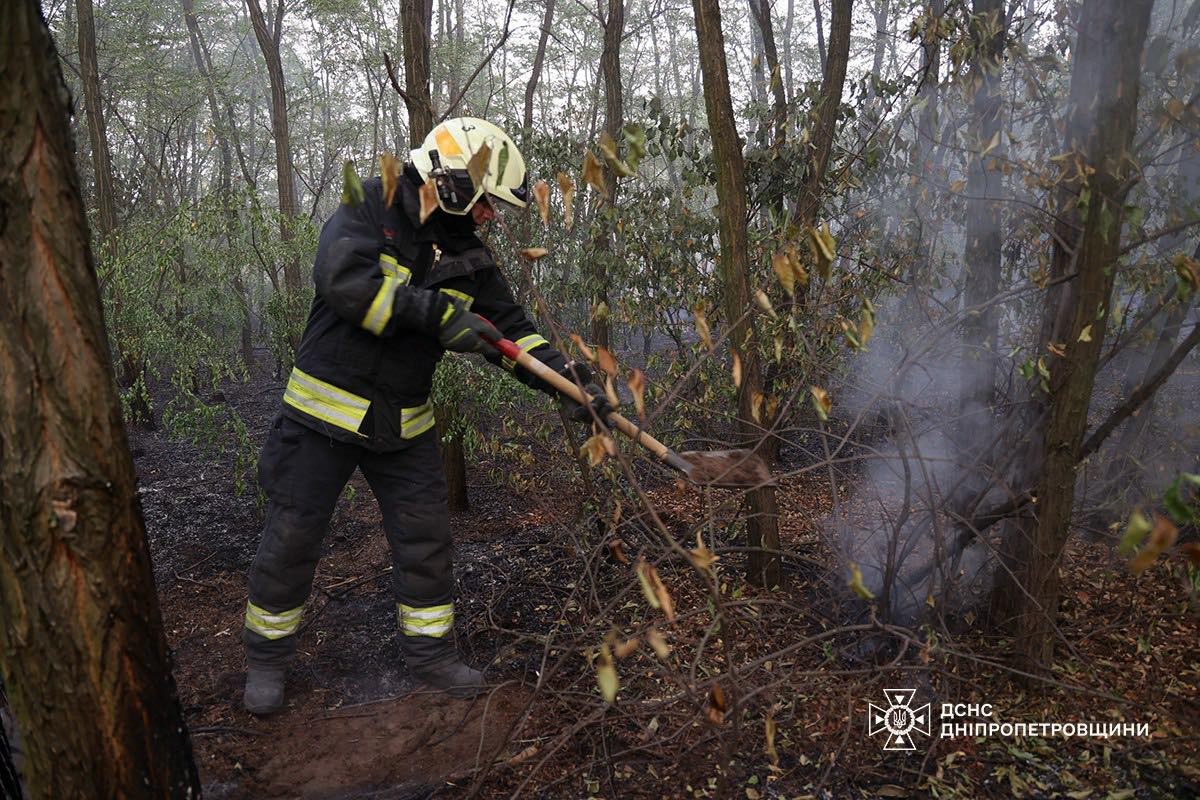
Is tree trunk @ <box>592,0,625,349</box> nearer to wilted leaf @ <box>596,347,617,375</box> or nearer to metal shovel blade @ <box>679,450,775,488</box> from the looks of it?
metal shovel blade @ <box>679,450,775,488</box>

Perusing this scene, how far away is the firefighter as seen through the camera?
2.76 metres

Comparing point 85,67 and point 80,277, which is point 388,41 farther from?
point 80,277

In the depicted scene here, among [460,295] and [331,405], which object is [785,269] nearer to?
[460,295]

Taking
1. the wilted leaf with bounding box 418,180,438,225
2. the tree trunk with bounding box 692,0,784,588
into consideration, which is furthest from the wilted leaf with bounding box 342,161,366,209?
the tree trunk with bounding box 692,0,784,588

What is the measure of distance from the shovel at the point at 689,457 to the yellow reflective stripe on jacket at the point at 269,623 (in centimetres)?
132

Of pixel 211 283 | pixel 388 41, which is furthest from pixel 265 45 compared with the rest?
pixel 388 41

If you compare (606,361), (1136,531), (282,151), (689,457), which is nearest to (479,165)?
(606,361)

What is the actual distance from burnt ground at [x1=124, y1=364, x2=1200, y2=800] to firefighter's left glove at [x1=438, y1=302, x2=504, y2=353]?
0.87m

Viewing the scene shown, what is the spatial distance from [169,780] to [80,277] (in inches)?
44.3

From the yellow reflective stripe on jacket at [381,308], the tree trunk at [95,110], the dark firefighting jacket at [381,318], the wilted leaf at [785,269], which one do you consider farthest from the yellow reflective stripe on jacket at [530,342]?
the tree trunk at [95,110]

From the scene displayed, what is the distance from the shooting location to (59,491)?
1569 millimetres

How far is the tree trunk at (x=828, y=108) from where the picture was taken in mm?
4184

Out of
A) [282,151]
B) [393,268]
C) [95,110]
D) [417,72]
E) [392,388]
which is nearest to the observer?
[393,268]

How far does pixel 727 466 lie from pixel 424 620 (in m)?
1.40
